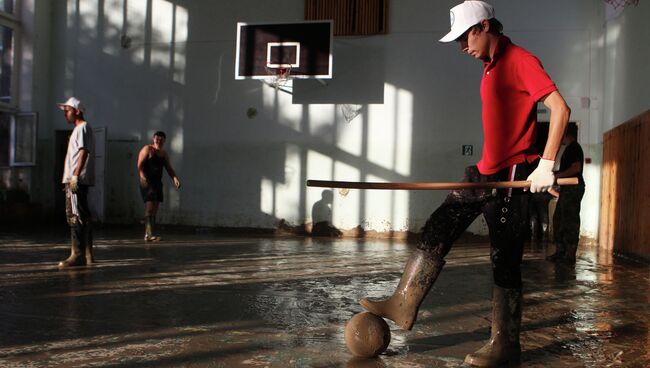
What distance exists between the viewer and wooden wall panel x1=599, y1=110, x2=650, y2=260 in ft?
27.2

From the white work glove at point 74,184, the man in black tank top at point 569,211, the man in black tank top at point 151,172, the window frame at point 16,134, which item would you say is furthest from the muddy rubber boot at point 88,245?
the window frame at point 16,134

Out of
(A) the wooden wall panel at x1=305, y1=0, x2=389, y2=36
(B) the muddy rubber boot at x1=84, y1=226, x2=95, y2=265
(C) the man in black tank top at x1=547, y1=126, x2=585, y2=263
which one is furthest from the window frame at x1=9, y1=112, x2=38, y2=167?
(C) the man in black tank top at x1=547, y1=126, x2=585, y2=263

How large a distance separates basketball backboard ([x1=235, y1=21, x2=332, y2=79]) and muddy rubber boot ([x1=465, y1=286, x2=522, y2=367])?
8893 mm

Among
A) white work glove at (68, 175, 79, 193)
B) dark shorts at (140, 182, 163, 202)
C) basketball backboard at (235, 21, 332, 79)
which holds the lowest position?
dark shorts at (140, 182, 163, 202)

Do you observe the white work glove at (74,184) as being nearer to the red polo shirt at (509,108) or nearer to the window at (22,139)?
the red polo shirt at (509,108)

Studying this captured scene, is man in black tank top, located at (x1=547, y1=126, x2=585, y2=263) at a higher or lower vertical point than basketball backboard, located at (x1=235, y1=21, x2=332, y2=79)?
lower

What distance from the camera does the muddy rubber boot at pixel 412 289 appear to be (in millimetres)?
3193

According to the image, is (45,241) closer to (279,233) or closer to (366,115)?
(279,233)

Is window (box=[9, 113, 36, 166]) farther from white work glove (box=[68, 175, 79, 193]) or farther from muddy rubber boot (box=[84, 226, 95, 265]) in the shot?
white work glove (box=[68, 175, 79, 193])

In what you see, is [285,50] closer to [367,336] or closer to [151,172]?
[151,172]

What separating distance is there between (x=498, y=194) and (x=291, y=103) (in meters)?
10.4

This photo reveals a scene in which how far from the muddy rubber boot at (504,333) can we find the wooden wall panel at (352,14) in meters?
10.4

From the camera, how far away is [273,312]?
428 cm

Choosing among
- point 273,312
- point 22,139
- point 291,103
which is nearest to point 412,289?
point 273,312
